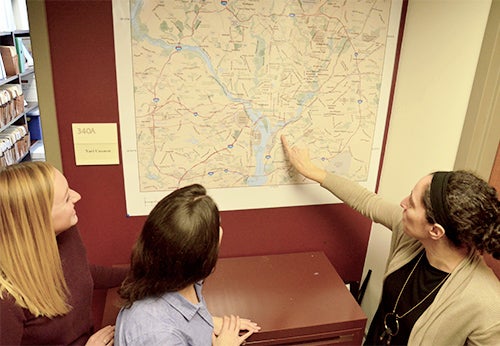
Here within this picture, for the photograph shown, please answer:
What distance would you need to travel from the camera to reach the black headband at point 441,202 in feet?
3.87

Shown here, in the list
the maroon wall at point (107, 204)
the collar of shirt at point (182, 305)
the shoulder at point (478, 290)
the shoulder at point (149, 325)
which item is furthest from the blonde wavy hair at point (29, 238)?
A: the shoulder at point (478, 290)

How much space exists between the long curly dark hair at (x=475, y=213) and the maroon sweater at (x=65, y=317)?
3.82ft

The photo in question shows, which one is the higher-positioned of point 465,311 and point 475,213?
point 475,213

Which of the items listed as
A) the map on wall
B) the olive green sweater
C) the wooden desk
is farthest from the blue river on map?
the olive green sweater

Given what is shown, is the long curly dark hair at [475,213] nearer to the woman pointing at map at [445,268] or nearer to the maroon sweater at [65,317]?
the woman pointing at map at [445,268]

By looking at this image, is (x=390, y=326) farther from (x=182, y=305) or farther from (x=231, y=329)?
(x=182, y=305)

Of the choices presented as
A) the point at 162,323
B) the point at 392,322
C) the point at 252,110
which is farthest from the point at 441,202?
the point at 162,323

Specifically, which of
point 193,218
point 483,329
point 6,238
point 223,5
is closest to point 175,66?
point 223,5

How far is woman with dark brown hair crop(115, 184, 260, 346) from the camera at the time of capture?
104 centimetres

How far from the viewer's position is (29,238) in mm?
1027

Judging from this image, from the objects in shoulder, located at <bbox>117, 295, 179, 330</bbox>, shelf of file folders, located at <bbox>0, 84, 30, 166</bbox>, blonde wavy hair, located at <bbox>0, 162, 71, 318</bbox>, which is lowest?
shelf of file folders, located at <bbox>0, 84, 30, 166</bbox>

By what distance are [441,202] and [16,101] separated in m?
4.12

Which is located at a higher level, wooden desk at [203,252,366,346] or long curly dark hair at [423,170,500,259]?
long curly dark hair at [423,170,500,259]

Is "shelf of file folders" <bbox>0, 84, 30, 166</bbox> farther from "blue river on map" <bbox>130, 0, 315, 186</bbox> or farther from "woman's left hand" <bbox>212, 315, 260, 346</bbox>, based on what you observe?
"woman's left hand" <bbox>212, 315, 260, 346</bbox>
